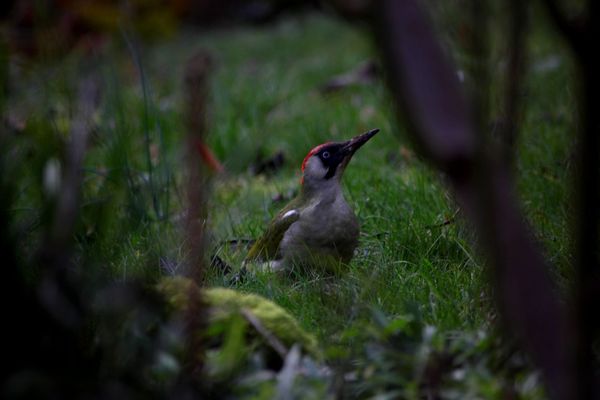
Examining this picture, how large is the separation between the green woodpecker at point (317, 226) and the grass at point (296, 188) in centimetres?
10

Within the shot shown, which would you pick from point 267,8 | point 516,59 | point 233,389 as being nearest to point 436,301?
point 233,389

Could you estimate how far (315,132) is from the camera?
5.57 meters

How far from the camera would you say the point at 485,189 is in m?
1.40

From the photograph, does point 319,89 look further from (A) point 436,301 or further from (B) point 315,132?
(A) point 436,301

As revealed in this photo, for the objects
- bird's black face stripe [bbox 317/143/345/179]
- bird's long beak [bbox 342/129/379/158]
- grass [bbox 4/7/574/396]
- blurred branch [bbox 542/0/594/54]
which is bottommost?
grass [bbox 4/7/574/396]

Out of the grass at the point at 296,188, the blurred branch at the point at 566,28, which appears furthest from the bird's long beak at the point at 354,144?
the blurred branch at the point at 566,28

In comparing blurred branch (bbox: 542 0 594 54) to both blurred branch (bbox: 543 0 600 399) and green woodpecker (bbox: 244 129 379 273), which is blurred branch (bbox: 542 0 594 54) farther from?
green woodpecker (bbox: 244 129 379 273)

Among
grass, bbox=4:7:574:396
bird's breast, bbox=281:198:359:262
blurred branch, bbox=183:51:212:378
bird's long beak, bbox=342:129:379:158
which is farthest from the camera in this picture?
bird's long beak, bbox=342:129:379:158

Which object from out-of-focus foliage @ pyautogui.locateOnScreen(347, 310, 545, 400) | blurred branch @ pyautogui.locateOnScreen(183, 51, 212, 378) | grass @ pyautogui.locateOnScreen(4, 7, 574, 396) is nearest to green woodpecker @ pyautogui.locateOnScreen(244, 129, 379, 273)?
grass @ pyautogui.locateOnScreen(4, 7, 574, 396)

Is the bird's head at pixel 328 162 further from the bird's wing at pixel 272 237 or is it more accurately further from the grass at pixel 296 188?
the grass at pixel 296 188

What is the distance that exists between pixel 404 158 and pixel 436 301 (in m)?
2.30

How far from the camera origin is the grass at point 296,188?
2810mm

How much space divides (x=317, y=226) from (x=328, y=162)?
405 mm

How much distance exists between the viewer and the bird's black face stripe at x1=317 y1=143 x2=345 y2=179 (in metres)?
3.90
